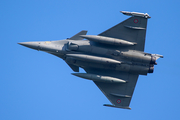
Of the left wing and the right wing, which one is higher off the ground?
the right wing

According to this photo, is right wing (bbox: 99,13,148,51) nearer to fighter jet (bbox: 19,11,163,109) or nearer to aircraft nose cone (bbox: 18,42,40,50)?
fighter jet (bbox: 19,11,163,109)

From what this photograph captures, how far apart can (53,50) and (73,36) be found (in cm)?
234

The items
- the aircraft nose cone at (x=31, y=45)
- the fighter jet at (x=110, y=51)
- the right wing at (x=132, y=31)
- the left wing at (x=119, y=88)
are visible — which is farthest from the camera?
the left wing at (x=119, y=88)

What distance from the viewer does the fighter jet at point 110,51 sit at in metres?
24.0

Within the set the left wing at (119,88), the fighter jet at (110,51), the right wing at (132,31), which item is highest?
the right wing at (132,31)

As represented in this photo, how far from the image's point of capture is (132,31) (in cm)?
2472

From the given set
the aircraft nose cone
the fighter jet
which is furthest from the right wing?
the aircraft nose cone

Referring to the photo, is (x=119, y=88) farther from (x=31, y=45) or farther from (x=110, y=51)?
(x=31, y=45)

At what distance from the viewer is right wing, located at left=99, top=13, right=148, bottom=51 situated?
80.6 feet

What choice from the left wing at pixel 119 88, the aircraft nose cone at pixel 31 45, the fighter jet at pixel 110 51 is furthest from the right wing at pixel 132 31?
the aircraft nose cone at pixel 31 45

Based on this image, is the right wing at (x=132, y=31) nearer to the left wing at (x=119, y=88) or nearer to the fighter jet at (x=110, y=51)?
the fighter jet at (x=110, y=51)

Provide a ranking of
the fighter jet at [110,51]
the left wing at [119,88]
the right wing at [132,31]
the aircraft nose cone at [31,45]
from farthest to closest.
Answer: the left wing at [119,88], the aircraft nose cone at [31,45], the right wing at [132,31], the fighter jet at [110,51]

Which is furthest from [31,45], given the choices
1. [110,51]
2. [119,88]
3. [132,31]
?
[132,31]

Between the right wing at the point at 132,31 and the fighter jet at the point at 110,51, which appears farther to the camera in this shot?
the right wing at the point at 132,31
